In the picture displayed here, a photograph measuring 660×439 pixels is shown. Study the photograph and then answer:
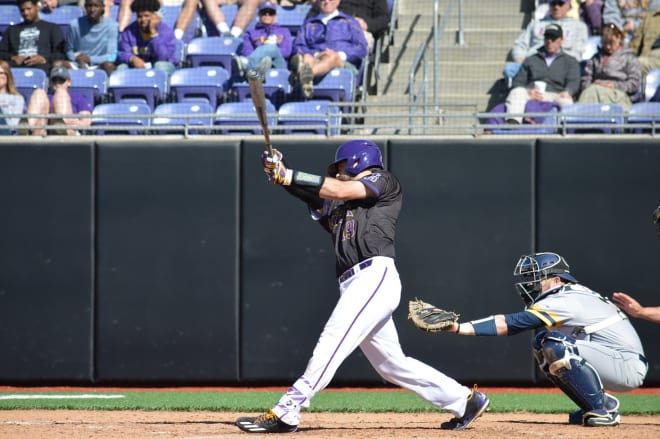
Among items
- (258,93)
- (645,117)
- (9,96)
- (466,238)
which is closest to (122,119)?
(9,96)

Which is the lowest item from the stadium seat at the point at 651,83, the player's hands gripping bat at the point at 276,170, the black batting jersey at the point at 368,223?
the black batting jersey at the point at 368,223

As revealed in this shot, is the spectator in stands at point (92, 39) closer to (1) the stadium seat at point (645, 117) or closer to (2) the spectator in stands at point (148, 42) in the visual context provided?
(2) the spectator in stands at point (148, 42)

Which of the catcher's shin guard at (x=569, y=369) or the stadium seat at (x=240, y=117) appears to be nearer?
the catcher's shin guard at (x=569, y=369)

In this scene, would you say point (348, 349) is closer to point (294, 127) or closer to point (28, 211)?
point (294, 127)

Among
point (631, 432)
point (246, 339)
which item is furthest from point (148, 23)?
point (631, 432)

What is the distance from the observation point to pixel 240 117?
9.70 m

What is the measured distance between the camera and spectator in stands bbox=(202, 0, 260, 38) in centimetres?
1181

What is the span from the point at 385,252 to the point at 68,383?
4902 millimetres

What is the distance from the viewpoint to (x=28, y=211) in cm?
975

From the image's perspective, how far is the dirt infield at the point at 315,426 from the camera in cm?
582

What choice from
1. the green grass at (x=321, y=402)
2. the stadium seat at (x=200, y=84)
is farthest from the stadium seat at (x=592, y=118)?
the stadium seat at (x=200, y=84)

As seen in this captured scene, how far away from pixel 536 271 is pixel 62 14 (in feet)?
26.8

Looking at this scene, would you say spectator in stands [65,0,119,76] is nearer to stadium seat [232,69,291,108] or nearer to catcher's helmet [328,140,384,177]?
stadium seat [232,69,291,108]

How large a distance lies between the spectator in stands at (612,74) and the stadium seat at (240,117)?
10.5 ft
